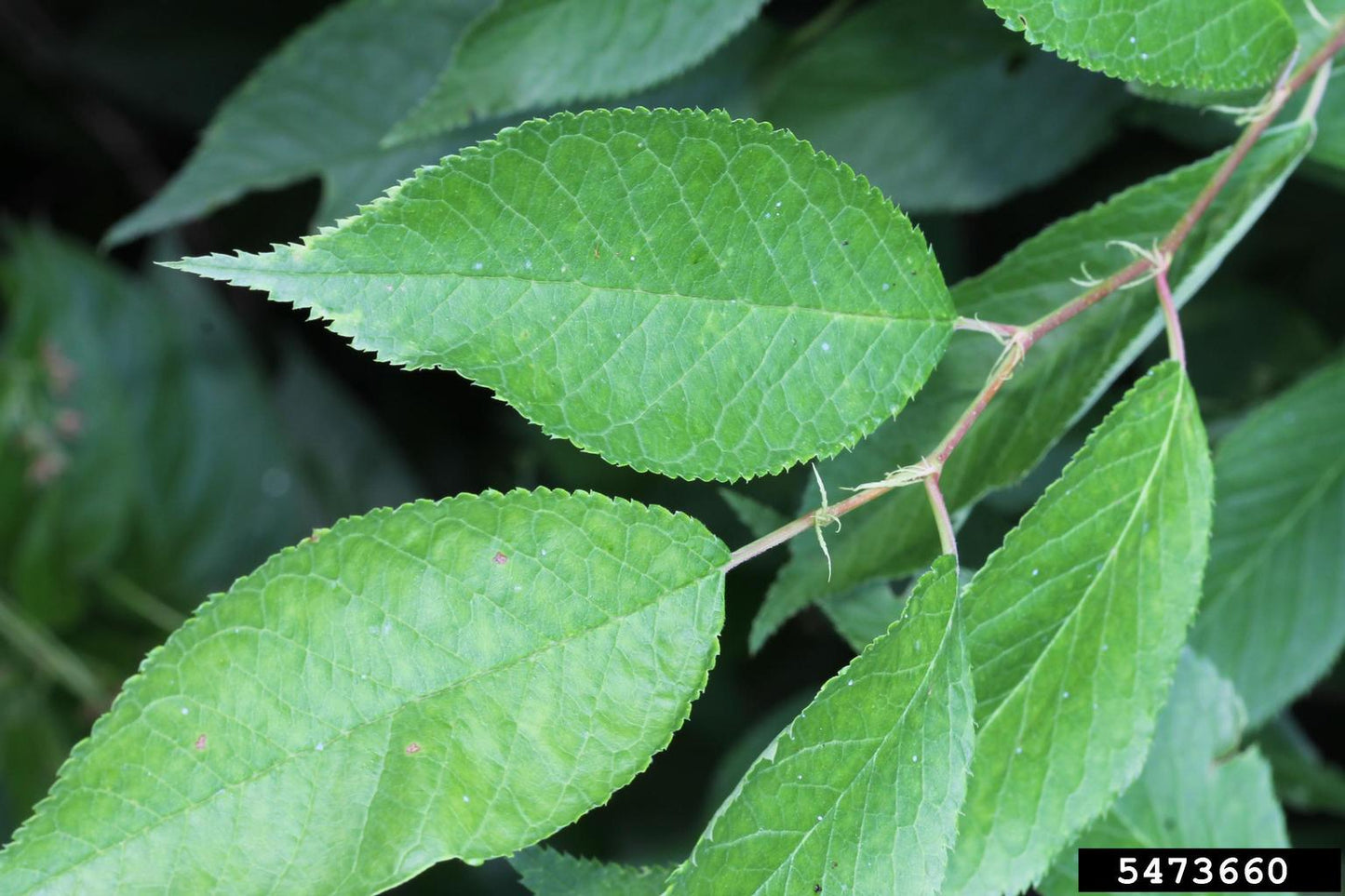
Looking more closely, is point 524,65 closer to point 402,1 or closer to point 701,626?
point 402,1

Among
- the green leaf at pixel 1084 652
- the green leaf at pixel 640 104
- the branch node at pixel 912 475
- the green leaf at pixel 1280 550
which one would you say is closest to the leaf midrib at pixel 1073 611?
the green leaf at pixel 1084 652

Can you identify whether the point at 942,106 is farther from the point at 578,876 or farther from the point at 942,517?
the point at 578,876

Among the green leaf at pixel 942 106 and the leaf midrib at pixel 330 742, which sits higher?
the green leaf at pixel 942 106

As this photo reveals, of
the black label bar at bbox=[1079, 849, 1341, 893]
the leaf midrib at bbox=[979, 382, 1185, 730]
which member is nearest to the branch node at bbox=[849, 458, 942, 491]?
the leaf midrib at bbox=[979, 382, 1185, 730]

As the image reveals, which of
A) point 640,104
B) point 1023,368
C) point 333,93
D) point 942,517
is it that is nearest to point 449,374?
point 333,93

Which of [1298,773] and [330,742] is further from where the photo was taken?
[1298,773]

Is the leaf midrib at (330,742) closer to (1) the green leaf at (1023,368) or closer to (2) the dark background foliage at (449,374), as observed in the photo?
(1) the green leaf at (1023,368)

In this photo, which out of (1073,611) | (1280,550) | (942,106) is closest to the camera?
(1073,611)
